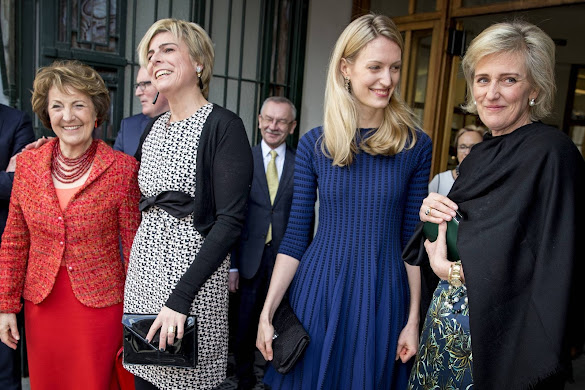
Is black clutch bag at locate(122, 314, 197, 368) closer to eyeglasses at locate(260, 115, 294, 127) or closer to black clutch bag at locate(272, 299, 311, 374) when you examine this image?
black clutch bag at locate(272, 299, 311, 374)

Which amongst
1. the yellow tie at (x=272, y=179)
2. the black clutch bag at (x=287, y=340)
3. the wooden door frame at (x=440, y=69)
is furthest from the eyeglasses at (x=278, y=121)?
the black clutch bag at (x=287, y=340)

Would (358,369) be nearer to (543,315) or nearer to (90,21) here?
(543,315)

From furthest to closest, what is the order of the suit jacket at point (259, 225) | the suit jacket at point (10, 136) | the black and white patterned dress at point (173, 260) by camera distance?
the suit jacket at point (259, 225) < the suit jacket at point (10, 136) < the black and white patterned dress at point (173, 260)

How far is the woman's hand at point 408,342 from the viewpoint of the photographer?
1.75 m

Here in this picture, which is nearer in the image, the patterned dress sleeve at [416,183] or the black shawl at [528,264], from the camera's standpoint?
the black shawl at [528,264]

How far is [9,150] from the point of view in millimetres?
2635

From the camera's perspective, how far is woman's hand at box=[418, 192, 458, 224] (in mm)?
1544

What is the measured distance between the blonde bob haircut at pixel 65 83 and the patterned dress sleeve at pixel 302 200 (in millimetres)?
953

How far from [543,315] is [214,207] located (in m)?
1.12

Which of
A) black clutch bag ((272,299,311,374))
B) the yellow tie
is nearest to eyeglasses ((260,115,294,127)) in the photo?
the yellow tie

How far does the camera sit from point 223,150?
5.91ft

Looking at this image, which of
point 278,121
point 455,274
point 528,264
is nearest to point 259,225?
point 278,121

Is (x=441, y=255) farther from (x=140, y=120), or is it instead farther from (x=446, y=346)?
(x=140, y=120)

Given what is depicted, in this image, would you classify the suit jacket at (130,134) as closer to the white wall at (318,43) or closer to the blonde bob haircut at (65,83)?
the blonde bob haircut at (65,83)
